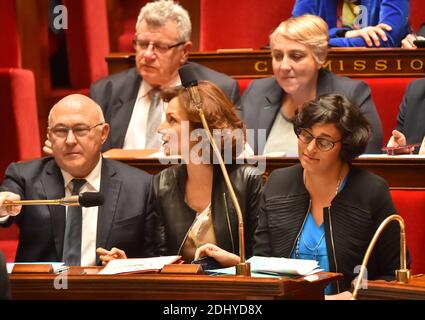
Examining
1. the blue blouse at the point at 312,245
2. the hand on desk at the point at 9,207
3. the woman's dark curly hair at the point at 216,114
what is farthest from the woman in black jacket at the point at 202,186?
the hand on desk at the point at 9,207

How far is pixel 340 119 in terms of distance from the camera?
1418 mm

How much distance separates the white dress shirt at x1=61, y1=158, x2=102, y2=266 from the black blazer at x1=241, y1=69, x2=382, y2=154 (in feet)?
1.27

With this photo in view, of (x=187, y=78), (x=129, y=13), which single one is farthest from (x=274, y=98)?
(x=129, y=13)

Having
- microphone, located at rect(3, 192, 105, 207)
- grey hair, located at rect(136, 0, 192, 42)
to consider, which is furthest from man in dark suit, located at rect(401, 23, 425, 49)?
microphone, located at rect(3, 192, 105, 207)

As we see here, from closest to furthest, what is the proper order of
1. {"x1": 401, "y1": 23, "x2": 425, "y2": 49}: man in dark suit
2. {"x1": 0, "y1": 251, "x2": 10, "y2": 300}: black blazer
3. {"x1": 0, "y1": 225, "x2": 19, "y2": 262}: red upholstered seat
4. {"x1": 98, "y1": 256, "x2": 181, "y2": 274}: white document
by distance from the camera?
1. {"x1": 0, "y1": 251, "x2": 10, "y2": 300}: black blazer
2. {"x1": 98, "y1": 256, "x2": 181, "y2": 274}: white document
3. {"x1": 0, "y1": 225, "x2": 19, "y2": 262}: red upholstered seat
4. {"x1": 401, "y1": 23, "x2": 425, "y2": 49}: man in dark suit

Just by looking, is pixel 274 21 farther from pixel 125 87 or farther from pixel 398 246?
pixel 398 246

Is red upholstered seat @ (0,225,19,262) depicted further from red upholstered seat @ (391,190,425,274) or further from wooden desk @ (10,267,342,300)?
red upholstered seat @ (391,190,425,274)

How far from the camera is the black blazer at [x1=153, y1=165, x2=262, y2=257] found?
1499mm

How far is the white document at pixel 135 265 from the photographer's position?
1195 millimetres

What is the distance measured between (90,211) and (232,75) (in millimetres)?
682

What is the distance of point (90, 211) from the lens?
4.96ft

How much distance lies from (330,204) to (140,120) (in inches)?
25.5

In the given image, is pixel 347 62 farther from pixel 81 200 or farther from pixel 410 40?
pixel 81 200
